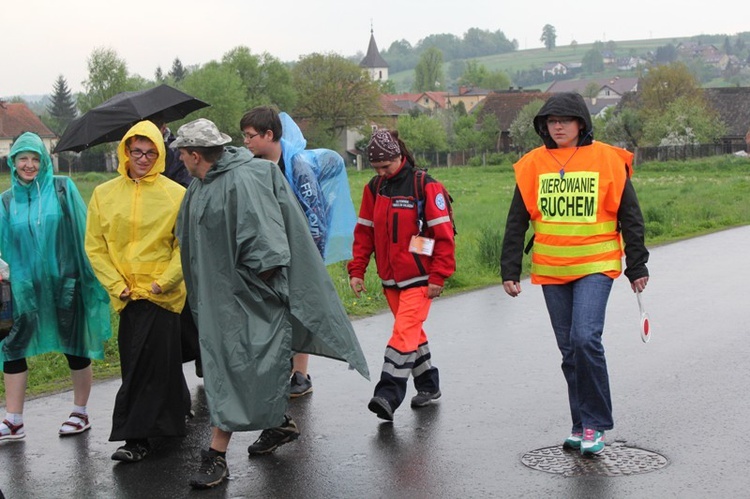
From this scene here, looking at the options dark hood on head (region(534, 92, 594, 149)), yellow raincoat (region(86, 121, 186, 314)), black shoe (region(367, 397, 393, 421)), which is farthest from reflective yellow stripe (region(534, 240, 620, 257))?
yellow raincoat (region(86, 121, 186, 314))

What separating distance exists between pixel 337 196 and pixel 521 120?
8707cm

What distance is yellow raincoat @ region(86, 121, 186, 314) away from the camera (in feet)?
21.5

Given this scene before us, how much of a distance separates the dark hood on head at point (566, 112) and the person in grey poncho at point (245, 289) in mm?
1453

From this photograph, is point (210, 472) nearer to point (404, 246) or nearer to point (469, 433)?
point (469, 433)

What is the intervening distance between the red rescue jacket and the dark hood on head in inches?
38.0

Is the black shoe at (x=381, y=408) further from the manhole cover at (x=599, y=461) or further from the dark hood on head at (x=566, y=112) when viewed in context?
the dark hood on head at (x=566, y=112)

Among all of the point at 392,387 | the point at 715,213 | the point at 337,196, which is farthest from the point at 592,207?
the point at 715,213

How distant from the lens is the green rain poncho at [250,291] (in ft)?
19.4

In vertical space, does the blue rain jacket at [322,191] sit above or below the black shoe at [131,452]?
above

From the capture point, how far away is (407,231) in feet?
23.8

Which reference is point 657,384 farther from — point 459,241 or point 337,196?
point 459,241

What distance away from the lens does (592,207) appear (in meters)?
6.32

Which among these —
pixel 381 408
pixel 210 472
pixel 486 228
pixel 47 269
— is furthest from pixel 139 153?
pixel 486 228

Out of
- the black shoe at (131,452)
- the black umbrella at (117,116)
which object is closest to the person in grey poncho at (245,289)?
the black shoe at (131,452)
